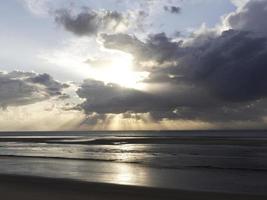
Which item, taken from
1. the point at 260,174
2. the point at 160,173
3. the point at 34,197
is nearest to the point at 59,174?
the point at 160,173

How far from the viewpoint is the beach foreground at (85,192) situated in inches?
762

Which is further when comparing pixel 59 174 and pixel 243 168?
pixel 243 168

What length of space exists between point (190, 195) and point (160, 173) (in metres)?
9.35

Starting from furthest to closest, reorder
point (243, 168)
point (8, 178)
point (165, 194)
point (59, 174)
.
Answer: point (243, 168) → point (59, 174) → point (8, 178) → point (165, 194)

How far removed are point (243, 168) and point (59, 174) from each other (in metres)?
14.4

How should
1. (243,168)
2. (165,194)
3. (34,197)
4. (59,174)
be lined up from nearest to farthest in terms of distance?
(34,197), (165,194), (59,174), (243,168)

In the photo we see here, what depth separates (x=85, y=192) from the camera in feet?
68.5

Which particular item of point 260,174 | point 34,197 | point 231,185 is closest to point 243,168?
point 260,174

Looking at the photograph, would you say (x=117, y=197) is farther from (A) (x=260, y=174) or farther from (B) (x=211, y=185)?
(A) (x=260, y=174)

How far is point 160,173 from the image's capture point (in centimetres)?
2942

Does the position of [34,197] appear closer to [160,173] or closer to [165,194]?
[165,194]

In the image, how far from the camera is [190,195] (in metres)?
20.1

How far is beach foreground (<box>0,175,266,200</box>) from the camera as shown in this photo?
19.4 meters

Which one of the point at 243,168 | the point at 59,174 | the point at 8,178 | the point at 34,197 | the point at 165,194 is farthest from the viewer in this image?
the point at 243,168
